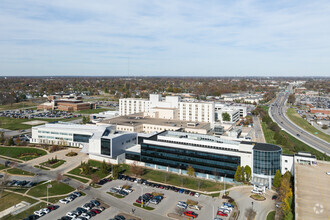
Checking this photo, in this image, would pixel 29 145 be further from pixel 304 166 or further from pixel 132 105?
pixel 304 166

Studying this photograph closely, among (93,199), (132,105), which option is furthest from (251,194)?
(132,105)

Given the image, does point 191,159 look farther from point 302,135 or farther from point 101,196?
point 302,135

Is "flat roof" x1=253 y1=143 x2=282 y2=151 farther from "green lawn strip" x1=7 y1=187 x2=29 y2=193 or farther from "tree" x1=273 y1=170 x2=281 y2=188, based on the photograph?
"green lawn strip" x1=7 y1=187 x2=29 y2=193

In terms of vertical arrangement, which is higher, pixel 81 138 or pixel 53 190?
pixel 81 138

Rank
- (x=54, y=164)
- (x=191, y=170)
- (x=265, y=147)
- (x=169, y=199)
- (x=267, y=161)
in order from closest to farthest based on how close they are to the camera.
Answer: (x=169, y=199)
(x=267, y=161)
(x=265, y=147)
(x=191, y=170)
(x=54, y=164)

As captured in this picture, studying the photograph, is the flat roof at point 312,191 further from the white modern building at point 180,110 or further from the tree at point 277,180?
the white modern building at point 180,110

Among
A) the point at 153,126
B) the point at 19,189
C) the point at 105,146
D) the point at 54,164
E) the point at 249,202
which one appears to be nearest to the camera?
the point at 249,202

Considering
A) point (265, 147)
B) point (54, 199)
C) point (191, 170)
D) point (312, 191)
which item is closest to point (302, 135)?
point (265, 147)
